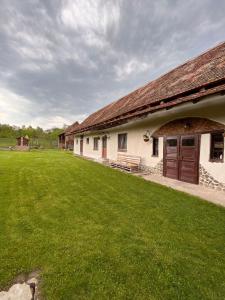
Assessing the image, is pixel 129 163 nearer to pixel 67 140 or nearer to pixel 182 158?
pixel 182 158

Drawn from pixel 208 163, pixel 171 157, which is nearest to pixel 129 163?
pixel 171 157

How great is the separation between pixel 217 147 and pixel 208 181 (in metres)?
1.30

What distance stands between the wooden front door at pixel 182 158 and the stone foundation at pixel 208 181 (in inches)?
6.9

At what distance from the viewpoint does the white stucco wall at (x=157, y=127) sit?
21.4ft

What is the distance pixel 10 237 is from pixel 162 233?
266 cm

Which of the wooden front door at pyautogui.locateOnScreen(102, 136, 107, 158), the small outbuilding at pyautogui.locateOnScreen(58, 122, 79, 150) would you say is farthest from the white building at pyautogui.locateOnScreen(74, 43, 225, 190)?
the small outbuilding at pyautogui.locateOnScreen(58, 122, 79, 150)

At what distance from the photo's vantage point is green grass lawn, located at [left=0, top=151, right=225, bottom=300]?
216cm

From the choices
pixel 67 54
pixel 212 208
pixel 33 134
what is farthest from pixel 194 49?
pixel 33 134

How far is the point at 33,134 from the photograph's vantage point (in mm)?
61156

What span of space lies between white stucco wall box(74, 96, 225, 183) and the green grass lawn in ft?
7.20

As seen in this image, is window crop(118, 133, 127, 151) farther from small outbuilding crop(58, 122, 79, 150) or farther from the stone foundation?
small outbuilding crop(58, 122, 79, 150)

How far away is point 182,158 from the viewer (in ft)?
26.7

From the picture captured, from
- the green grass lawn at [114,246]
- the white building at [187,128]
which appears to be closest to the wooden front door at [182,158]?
the white building at [187,128]

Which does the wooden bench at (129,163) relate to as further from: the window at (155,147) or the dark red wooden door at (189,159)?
the dark red wooden door at (189,159)
